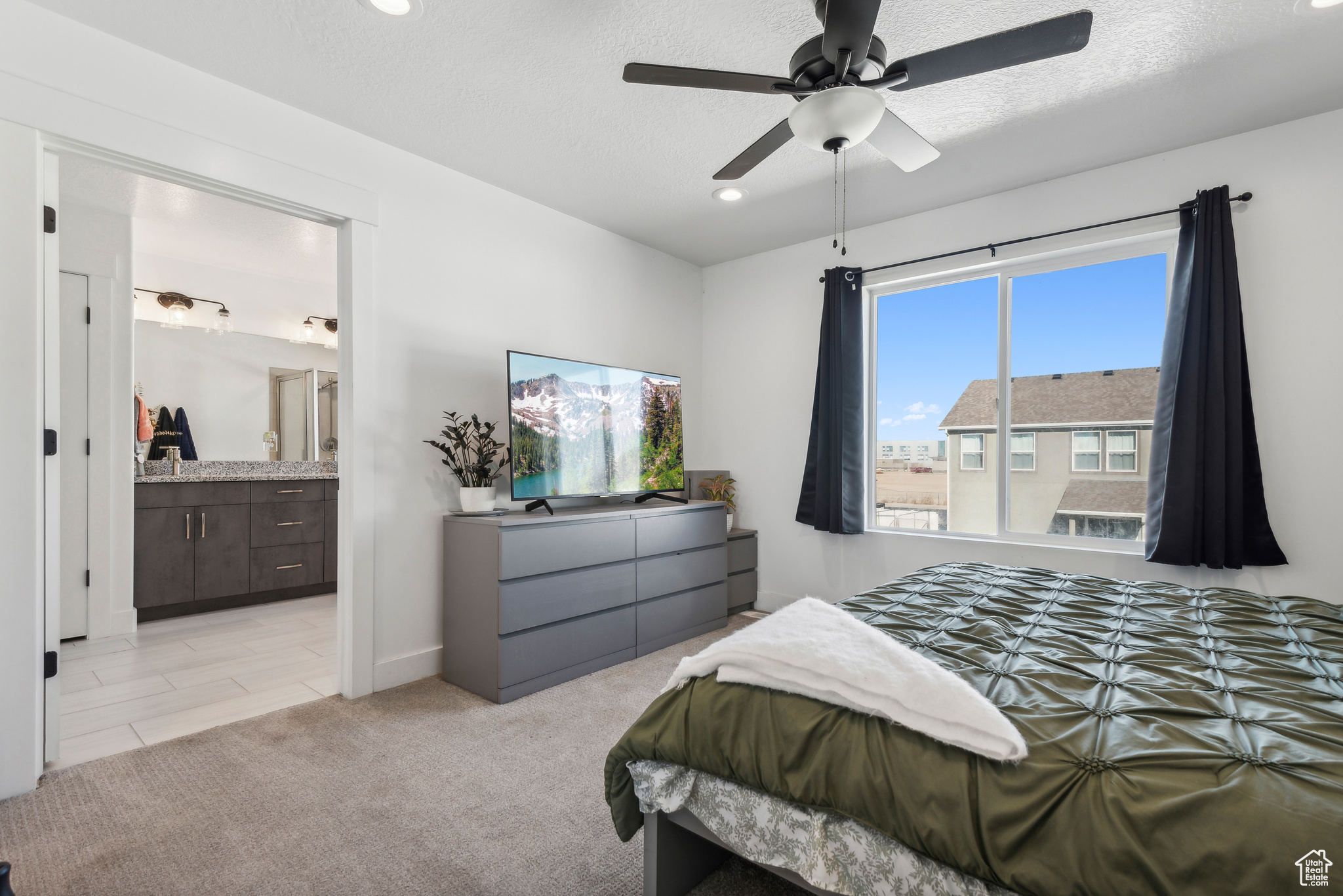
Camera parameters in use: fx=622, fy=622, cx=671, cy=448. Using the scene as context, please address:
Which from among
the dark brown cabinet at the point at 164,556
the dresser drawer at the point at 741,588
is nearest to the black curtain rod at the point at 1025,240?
the dresser drawer at the point at 741,588

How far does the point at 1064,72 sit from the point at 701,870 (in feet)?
9.61

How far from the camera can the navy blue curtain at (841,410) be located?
381cm

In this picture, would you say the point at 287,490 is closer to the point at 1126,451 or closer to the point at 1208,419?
the point at 1126,451

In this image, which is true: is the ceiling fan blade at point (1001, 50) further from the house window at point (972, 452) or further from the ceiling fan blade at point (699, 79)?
the house window at point (972, 452)

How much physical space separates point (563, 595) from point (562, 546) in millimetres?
234

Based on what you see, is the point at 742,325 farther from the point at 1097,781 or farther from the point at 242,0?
the point at 1097,781

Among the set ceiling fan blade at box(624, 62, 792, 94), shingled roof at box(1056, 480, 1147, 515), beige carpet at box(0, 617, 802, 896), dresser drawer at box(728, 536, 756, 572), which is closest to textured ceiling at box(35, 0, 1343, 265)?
ceiling fan blade at box(624, 62, 792, 94)

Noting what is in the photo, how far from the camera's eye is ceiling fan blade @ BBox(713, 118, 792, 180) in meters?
2.07

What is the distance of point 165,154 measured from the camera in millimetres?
2271

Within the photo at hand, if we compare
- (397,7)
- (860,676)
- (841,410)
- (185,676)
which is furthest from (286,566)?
(860,676)

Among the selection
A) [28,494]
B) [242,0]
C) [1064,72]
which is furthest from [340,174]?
[1064,72]

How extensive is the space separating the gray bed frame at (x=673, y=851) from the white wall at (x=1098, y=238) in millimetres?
2567

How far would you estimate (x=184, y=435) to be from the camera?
4.65 m

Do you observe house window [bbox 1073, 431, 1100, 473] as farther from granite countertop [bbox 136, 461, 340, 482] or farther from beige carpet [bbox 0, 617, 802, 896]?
granite countertop [bbox 136, 461, 340, 482]
